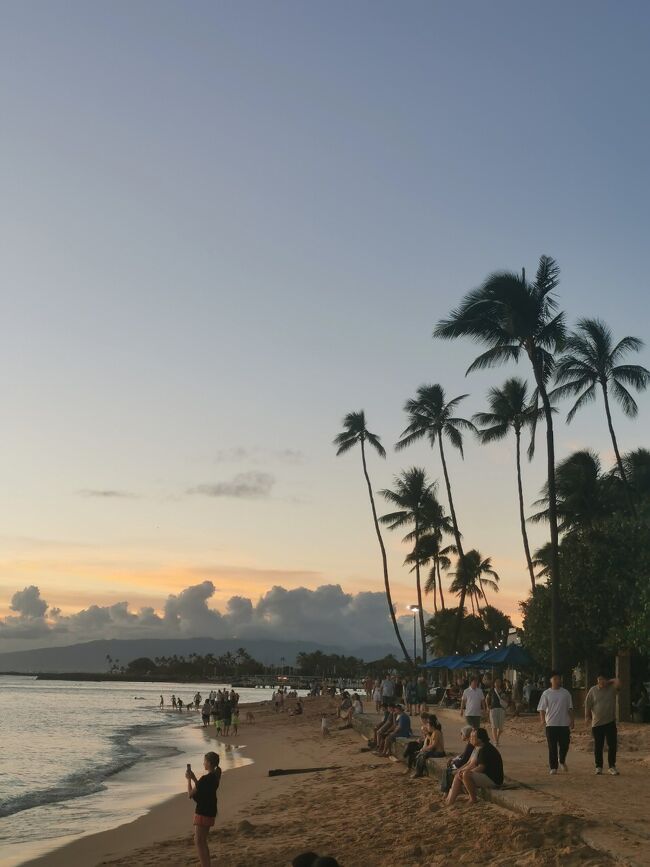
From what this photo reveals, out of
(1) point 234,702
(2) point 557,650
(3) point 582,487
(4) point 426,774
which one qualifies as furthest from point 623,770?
(3) point 582,487

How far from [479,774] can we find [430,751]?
11.6 feet

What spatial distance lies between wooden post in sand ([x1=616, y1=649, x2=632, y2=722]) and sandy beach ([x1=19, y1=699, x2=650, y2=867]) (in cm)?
413

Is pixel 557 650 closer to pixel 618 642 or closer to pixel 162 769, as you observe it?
pixel 618 642

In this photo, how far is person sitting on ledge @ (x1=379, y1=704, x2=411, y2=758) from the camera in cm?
1836

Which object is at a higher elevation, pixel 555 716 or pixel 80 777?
pixel 555 716

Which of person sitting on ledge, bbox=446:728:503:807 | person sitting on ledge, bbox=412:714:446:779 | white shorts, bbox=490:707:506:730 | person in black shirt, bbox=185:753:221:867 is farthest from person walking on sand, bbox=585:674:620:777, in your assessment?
person in black shirt, bbox=185:753:221:867

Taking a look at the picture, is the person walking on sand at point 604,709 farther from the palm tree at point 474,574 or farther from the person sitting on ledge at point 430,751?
the palm tree at point 474,574

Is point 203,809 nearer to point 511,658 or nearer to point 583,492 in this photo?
point 511,658

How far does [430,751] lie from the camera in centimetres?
1436

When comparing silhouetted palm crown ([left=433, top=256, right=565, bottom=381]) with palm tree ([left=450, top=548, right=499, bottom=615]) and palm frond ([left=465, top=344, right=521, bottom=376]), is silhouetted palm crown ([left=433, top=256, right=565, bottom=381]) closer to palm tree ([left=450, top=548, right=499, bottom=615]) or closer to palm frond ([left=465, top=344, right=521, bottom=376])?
palm frond ([left=465, top=344, right=521, bottom=376])

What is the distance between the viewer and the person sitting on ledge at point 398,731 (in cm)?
1836

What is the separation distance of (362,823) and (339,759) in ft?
33.0

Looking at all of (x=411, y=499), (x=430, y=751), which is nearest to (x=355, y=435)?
(x=411, y=499)

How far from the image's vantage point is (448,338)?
26.5 m
